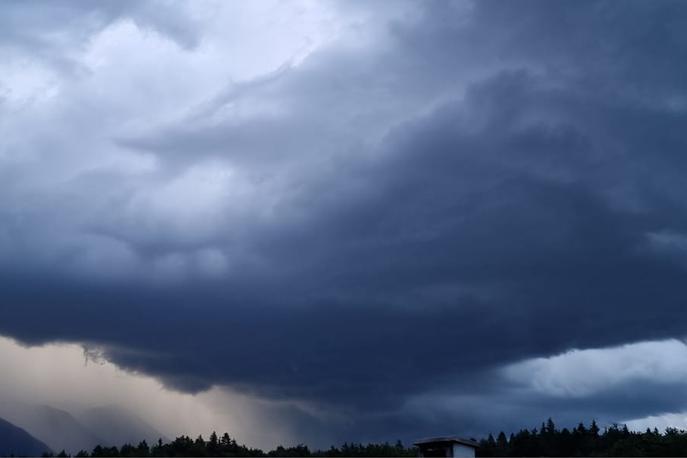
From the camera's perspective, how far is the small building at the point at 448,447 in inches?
4779

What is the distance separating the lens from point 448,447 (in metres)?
122

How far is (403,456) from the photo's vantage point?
18088cm

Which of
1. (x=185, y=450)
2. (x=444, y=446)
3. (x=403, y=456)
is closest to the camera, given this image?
(x=444, y=446)

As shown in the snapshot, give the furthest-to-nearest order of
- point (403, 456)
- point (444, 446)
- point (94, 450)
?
1. point (403, 456)
2. point (94, 450)
3. point (444, 446)

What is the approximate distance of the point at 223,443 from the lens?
7269 inches

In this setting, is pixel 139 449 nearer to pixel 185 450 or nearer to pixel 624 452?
pixel 185 450

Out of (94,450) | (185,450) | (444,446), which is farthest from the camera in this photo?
(185,450)

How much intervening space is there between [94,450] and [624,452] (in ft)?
390

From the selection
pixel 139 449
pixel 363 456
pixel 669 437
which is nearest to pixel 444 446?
pixel 363 456

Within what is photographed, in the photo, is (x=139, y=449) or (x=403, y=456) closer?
(x=139, y=449)

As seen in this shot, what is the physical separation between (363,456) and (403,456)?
9.81m

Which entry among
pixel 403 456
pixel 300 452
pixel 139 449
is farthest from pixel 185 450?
pixel 403 456

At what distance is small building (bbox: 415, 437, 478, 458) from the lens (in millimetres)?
121375

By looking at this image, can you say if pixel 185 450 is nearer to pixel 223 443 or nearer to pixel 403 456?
pixel 223 443
